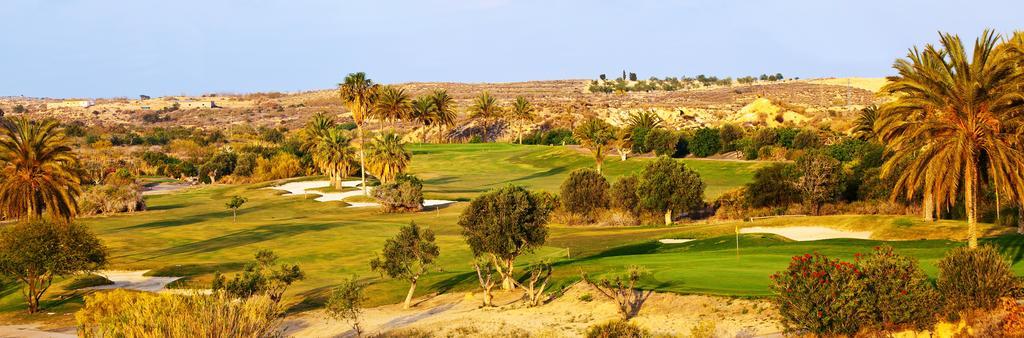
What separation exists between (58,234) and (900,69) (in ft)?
123

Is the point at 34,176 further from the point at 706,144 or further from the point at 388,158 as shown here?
the point at 706,144

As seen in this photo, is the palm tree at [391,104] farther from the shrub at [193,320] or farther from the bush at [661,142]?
the shrub at [193,320]

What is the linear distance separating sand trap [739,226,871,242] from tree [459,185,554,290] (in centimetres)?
1667

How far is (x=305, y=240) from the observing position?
60406 millimetres

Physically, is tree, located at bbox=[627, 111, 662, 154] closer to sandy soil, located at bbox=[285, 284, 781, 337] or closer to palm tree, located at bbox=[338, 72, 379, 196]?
palm tree, located at bbox=[338, 72, 379, 196]

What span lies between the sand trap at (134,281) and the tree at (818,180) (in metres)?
41.7

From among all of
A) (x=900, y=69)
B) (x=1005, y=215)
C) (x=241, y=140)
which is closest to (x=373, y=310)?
(x=900, y=69)

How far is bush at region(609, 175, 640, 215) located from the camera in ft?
223

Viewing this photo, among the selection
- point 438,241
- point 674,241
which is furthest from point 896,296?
point 438,241

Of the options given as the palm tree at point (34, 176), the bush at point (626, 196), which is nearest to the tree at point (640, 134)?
the bush at point (626, 196)

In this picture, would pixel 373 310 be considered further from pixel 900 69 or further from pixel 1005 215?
pixel 1005 215

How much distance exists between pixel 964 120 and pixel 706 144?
77732mm

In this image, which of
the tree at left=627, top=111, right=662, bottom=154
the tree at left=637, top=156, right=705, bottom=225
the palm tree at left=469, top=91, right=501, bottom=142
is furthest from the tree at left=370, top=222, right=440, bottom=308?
the palm tree at left=469, top=91, right=501, bottom=142

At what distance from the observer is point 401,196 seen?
3221 inches
